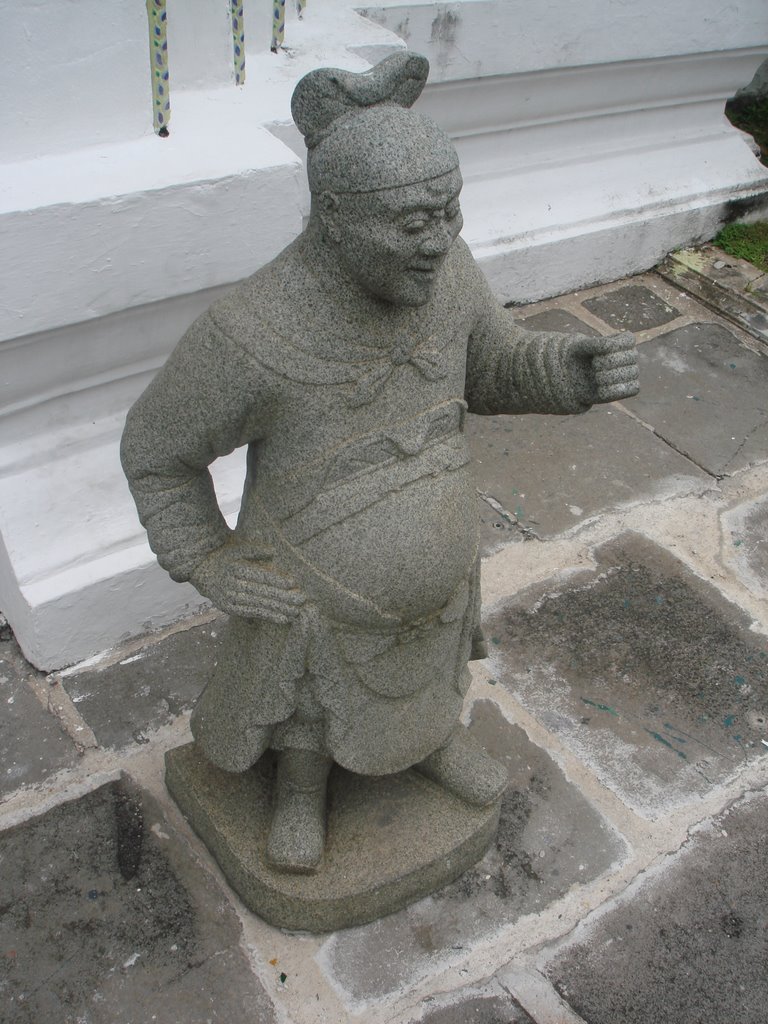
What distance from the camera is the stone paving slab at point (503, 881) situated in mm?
2100

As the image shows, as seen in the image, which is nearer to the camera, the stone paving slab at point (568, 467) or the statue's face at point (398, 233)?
the statue's face at point (398, 233)

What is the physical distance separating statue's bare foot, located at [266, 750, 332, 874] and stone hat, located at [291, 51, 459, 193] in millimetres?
1071

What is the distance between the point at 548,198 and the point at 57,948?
310cm

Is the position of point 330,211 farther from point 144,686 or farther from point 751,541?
point 751,541

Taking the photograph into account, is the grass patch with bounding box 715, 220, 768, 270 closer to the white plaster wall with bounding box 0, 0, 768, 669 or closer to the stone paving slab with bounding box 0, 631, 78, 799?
the white plaster wall with bounding box 0, 0, 768, 669

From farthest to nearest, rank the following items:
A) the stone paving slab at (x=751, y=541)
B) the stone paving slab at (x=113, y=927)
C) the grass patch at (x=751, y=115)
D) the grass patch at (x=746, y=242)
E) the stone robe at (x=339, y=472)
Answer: the grass patch at (x=751, y=115)
the grass patch at (x=746, y=242)
the stone paving slab at (x=751, y=541)
the stone paving slab at (x=113, y=927)
the stone robe at (x=339, y=472)

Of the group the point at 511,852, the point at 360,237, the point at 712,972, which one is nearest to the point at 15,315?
the point at 360,237

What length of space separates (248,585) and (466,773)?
2.27ft

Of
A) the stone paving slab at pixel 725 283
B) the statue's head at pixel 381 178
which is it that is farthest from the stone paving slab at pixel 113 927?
the stone paving slab at pixel 725 283

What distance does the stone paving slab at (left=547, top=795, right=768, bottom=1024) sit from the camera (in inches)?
81.4

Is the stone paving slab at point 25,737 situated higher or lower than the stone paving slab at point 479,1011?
higher

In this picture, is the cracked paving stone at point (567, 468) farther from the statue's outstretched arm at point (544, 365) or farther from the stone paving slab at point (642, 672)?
the statue's outstretched arm at point (544, 365)

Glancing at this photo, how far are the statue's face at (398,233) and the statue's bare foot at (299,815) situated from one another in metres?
0.93

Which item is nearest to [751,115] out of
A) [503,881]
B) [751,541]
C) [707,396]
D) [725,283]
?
[725,283]
